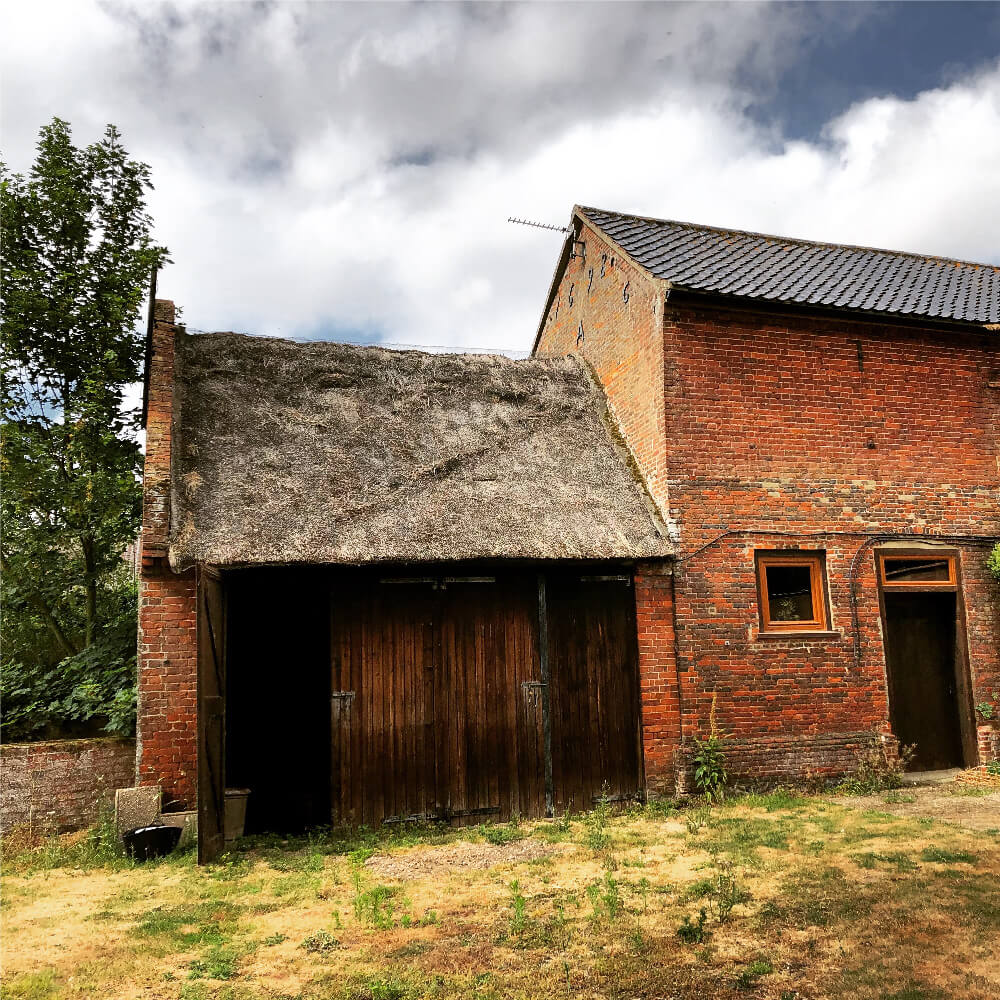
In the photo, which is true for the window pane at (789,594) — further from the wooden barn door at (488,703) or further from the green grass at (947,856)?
the green grass at (947,856)

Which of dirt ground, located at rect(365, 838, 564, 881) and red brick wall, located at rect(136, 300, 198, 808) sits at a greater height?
red brick wall, located at rect(136, 300, 198, 808)

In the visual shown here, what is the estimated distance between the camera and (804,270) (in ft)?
39.3

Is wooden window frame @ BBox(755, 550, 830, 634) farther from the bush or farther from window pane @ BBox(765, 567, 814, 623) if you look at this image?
the bush

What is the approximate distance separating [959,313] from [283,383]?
9.31m

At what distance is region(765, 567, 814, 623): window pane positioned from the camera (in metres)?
9.99

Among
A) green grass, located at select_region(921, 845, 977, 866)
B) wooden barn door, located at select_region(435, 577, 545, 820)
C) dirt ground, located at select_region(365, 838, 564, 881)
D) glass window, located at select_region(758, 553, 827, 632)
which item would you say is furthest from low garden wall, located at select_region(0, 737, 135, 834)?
green grass, located at select_region(921, 845, 977, 866)

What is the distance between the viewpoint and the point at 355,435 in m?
10.0

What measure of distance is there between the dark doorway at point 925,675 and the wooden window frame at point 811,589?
106 centimetres

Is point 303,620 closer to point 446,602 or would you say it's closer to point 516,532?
point 446,602

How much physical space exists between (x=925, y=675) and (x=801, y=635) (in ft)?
7.23

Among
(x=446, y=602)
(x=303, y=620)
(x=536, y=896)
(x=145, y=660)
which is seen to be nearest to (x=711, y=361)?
(x=446, y=602)

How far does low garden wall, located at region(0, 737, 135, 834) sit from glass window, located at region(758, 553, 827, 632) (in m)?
7.56

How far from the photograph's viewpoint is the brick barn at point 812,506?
31.3ft

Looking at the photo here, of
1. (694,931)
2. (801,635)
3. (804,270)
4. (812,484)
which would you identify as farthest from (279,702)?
(804,270)
